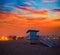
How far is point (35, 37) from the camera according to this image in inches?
850

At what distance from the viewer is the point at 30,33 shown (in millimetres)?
21984

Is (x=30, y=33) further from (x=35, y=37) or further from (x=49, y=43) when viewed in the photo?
(x=49, y=43)

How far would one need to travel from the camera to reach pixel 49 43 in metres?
17.0

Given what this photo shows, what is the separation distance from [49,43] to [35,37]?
4.73m

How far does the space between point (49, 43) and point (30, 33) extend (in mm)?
5265

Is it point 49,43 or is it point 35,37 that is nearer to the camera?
point 49,43

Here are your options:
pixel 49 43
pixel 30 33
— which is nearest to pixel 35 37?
pixel 30 33

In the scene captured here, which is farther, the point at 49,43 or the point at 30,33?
the point at 30,33

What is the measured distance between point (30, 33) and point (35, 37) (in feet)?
2.42
